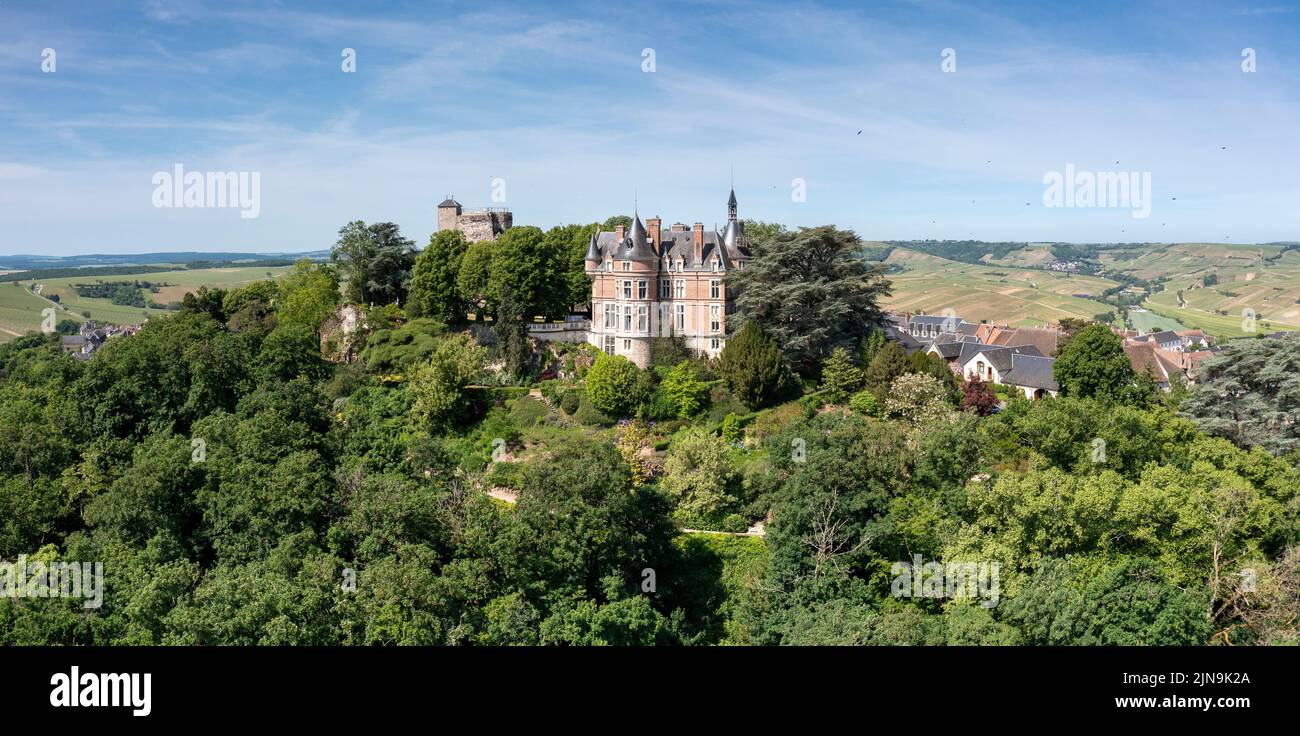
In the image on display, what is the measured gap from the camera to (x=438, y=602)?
80.2 feet

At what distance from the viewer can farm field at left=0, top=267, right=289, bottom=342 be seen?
100875 mm

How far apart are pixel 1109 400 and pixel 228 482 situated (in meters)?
37.6

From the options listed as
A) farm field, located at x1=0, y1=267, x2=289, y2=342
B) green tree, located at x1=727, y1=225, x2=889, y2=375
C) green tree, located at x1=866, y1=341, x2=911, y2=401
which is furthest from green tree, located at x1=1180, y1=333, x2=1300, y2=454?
farm field, located at x1=0, y1=267, x2=289, y2=342

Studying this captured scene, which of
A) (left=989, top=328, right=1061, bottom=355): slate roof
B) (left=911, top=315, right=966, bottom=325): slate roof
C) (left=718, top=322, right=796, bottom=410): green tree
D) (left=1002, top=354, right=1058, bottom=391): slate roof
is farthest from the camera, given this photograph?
(left=911, top=315, right=966, bottom=325): slate roof

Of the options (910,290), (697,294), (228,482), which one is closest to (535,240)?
(697,294)

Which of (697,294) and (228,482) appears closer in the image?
(228,482)

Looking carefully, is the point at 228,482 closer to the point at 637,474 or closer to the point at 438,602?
the point at 438,602

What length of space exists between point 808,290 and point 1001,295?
12363 cm

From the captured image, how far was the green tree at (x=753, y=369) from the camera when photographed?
43094 mm

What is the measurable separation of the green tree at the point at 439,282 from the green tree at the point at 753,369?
17.4m

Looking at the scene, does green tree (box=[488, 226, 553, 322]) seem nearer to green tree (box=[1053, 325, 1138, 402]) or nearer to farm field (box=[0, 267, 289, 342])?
green tree (box=[1053, 325, 1138, 402])

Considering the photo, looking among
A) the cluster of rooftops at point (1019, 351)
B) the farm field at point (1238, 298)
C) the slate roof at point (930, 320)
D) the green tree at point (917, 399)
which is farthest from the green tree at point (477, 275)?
the farm field at point (1238, 298)

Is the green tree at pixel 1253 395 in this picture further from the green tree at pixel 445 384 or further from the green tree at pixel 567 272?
the green tree at pixel 445 384

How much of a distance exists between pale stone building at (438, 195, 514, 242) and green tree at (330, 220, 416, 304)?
27.0 ft
